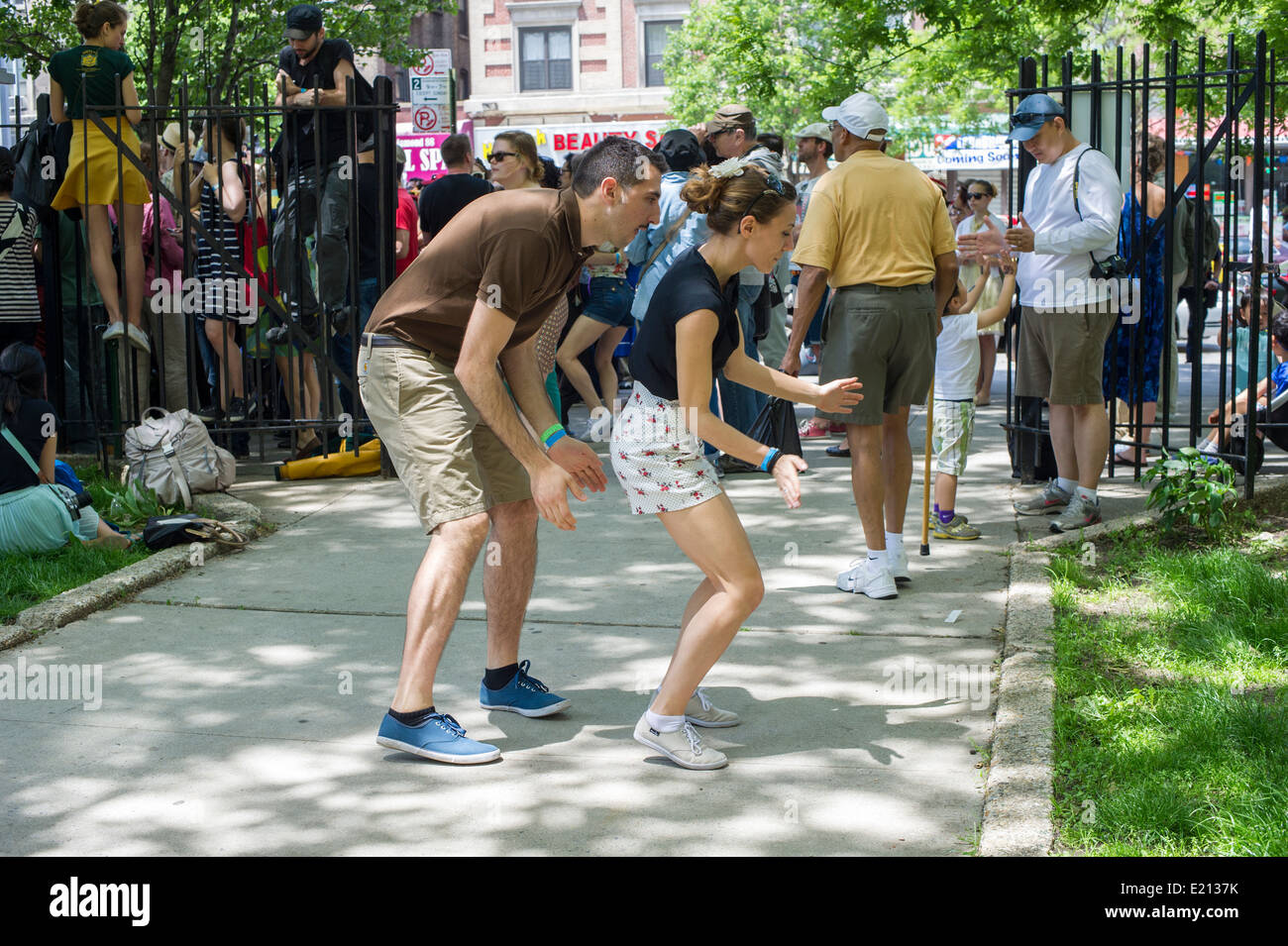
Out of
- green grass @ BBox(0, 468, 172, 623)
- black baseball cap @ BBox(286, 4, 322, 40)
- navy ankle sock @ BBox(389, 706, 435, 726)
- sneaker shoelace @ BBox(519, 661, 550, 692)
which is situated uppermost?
black baseball cap @ BBox(286, 4, 322, 40)

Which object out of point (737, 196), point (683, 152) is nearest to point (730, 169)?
point (737, 196)

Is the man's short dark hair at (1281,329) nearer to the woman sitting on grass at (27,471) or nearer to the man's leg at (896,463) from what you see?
the man's leg at (896,463)

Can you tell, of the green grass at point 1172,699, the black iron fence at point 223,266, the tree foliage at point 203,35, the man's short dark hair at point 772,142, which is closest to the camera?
the green grass at point 1172,699

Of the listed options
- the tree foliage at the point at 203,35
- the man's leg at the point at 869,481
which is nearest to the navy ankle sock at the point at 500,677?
the man's leg at the point at 869,481

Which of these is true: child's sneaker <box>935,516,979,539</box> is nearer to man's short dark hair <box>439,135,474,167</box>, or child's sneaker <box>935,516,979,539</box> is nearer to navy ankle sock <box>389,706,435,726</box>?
navy ankle sock <box>389,706,435,726</box>

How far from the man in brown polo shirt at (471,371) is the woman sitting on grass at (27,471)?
2728 millimetres

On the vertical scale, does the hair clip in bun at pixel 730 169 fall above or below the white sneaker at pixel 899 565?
above

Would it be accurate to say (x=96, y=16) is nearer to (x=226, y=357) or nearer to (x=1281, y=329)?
(x=226, y=357)

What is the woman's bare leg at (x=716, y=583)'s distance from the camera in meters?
4.42

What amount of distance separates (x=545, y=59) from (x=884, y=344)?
3921 centimetres

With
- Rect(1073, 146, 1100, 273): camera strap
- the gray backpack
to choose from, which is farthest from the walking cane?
the gray backpack

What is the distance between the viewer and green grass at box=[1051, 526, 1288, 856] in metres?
3.74

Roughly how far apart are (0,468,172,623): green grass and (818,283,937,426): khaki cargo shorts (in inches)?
129

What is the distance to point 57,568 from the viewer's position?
21.2 ft
